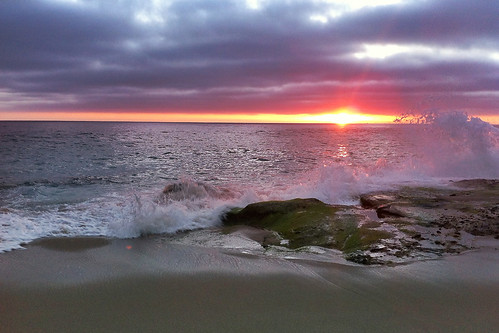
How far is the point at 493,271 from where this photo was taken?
5.11 meters

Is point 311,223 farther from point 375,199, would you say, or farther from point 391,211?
point 375,199

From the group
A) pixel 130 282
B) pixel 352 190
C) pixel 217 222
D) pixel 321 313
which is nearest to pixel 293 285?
pixel 321 313

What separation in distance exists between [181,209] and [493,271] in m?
6.46

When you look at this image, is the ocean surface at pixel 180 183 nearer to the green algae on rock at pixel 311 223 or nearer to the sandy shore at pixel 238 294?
the green algae on rock at pixel 311 223

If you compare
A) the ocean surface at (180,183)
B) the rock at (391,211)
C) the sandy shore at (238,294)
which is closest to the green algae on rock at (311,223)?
the rock at (391,211)

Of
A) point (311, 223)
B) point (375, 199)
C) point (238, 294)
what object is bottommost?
point (238, 294)

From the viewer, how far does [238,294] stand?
4.43 meters

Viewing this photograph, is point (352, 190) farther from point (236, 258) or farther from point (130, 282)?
point (130, 282)

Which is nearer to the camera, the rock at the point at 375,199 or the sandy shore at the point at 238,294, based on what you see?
the sandy shore at the point at 238,294

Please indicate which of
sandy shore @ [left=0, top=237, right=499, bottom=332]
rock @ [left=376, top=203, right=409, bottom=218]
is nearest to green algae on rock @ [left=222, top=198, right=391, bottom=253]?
rock @ [left=376, top=203, right=409, bottom=218]

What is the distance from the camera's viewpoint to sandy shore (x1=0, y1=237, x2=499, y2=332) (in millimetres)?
3717

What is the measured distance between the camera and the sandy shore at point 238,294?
12.2 feet

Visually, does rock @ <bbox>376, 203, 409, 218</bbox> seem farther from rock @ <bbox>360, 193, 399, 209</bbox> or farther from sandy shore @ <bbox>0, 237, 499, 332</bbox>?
sandy shore @ <bbox>0, 237, 499, 332</bbox>

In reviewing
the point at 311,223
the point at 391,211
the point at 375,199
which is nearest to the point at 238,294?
the point at 311,223
